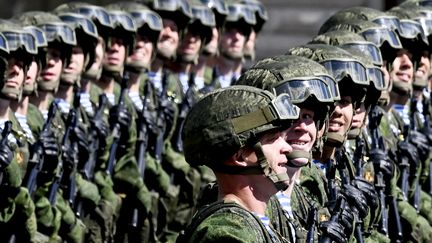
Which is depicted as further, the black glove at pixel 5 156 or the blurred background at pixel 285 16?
the blurred background at pixel 285 16

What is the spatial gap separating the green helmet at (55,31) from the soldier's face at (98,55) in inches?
19.5

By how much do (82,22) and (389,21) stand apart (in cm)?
257

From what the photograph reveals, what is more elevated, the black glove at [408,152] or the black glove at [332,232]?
the black glove at [332,232]

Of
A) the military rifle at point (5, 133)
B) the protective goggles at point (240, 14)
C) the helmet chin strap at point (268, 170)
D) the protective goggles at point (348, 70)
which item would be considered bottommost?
the protective goggles at point (240, 14)

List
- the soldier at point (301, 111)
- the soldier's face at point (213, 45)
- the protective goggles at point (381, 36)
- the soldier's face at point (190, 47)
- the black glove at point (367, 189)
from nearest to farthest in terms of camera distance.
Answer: the soldier at point (301, 111)
the black glove at point (367, 189)
the protective goggles at point (381, 36)
the soldier's face at point (190, 47)
the soldier's face at point (213, 45)

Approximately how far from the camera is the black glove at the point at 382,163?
14.6 meters

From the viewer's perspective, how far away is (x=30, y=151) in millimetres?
15195

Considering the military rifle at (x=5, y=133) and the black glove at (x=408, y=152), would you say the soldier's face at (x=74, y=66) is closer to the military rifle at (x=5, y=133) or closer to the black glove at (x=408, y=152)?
the military rifle at (x=5, y=133)

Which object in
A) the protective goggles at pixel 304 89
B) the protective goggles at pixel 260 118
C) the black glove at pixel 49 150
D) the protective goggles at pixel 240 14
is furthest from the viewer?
the protective goggles at pixel 240 14

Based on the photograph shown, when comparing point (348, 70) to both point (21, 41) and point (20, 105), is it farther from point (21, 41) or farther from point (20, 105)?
point (20, 105)

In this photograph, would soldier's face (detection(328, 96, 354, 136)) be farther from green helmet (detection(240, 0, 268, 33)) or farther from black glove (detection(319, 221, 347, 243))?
green helmet (detection(240, 0, 268, 33))

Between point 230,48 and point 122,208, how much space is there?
151 inches

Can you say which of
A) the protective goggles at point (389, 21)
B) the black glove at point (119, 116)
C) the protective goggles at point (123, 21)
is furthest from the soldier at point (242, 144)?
the protective goggles at point (123, 21)

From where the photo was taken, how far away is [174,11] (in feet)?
66.0
